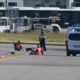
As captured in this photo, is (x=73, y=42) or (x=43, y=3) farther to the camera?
(x=43, y=3)

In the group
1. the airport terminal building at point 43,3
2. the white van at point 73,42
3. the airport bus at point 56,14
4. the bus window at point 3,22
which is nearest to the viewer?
the white van at point 73,42

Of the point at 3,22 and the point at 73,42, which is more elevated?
the point at 73,42

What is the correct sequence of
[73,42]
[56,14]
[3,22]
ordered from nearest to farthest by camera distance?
[73,42] → [3,22] → [56,14]

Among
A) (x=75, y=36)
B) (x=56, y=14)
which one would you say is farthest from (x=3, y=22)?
(x=75, y=36)

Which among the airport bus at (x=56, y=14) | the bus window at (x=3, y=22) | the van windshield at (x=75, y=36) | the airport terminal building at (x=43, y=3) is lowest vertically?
the bus window at (x=3, y=22)

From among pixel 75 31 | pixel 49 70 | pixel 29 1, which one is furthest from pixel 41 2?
pixel 49 70

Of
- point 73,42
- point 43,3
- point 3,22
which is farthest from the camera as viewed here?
point 43,3

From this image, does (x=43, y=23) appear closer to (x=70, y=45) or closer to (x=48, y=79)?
(x=70, y=45)

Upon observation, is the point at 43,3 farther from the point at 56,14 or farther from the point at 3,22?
the point at 3,22

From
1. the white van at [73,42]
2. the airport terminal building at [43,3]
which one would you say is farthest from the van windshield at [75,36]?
the airport terminal building at [43,3]

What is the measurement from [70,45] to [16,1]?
189 ft

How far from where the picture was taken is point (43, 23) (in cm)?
6631

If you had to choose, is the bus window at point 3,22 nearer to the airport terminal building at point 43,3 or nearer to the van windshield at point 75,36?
the airport terminal building at point 43,3

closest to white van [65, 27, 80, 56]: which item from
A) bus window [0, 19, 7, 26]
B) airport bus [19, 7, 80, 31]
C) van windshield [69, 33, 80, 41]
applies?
van windshield [69, 33, 80, 41]
